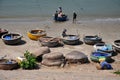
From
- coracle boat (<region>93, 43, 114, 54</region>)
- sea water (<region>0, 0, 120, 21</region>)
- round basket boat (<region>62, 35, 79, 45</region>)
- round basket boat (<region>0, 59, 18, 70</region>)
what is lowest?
round basket boat (<region>0, 59, 18, 70</region>)

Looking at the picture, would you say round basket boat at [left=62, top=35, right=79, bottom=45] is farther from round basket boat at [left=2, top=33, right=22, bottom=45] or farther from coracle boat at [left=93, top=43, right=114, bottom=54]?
round basket boat at [left=2, top=33, right=22, bottom=45]

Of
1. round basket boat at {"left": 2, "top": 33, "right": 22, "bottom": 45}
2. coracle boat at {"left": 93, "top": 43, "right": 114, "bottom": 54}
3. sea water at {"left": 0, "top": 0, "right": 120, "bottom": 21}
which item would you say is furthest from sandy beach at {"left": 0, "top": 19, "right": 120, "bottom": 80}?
sea water at {"left": 0, "top": 0, "right": 120, "bottom": 21}

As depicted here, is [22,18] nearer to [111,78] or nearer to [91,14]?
[91,14]

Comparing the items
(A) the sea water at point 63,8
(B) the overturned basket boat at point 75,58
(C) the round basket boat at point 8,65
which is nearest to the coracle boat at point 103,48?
(B) the overturned basket boat at point 75,58

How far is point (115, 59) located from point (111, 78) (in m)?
5.89

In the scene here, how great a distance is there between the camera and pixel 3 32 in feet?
91.7

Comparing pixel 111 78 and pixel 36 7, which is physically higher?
pixel 36 7

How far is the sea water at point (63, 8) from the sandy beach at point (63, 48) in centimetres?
353

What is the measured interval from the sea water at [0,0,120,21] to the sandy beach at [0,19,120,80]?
3.53 meters

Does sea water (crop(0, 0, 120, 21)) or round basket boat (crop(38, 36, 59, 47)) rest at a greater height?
sea water (crop(0, 0, 120, 21))

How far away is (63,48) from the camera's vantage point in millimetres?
25359

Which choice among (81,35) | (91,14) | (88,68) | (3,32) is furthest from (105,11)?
(88,68)

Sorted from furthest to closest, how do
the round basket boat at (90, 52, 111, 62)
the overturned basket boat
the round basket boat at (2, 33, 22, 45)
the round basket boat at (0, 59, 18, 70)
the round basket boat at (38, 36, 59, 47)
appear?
the round basket boat at (2, 33, 22, 45) → the round basket boat at (38, 36, 59, 47) → the round basket boat at (90, 52, 111, 62) → the overturned basket boat → the round basket boat at (0, 59, 18, 70)

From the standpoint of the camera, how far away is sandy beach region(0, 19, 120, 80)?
17.7m
